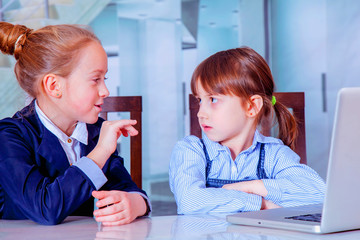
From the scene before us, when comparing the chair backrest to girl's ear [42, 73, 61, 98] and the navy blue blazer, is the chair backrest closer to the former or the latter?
the navy blue blazer

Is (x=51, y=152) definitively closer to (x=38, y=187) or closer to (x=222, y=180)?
(x=38, y=187)

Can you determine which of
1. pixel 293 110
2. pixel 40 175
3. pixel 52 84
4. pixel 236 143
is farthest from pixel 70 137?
pixel 293 110

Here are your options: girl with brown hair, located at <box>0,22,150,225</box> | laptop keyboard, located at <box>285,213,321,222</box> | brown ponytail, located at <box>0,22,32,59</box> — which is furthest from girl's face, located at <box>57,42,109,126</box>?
laptop keyboard, located at <box>285,213,321,222</box>

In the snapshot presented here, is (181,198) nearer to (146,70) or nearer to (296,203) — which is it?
(296,203)

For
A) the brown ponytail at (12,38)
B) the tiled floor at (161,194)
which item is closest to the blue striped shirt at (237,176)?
the brown ponytail at (12,38)

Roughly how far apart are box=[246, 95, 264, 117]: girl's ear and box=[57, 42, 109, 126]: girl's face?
1.34 feet

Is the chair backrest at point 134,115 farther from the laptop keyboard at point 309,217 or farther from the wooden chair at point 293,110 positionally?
the laptop keyboard at point 309,217

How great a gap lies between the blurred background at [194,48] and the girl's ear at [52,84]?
254 centimetres

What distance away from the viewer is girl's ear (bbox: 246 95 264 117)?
1.34 m

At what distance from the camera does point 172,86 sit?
152 inches

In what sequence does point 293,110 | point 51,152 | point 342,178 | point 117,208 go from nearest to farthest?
1. point 342,178
2. point 117,208
3. point 51,152
4. point 293,110

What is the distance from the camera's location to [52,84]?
115 centimetres

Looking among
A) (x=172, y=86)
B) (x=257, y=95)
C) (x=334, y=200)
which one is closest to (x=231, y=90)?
(x=257, y=95)

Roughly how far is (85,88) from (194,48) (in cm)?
280
